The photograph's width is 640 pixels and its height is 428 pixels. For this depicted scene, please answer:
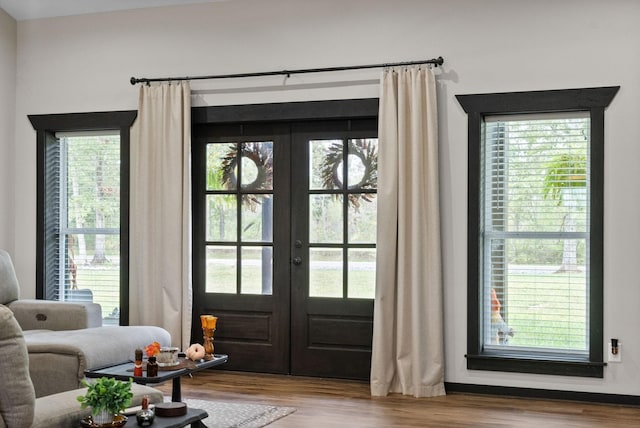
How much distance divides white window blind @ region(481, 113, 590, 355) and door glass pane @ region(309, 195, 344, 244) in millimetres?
1064

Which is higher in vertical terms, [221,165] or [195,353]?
[221,165]

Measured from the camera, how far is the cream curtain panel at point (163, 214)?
600 cm

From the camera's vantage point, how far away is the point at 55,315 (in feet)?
17.6

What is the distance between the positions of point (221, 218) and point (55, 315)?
1458 millimetres

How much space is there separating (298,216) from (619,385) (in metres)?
2.51

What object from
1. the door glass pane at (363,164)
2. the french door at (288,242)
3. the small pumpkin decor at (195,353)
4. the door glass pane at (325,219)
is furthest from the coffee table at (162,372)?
the door glass pane at (363,164)

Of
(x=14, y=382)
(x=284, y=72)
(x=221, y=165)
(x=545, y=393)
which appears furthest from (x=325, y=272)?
(x=14, y=382)

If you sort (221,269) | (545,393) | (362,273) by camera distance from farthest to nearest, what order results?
(221,269), (362,273), (545,393)

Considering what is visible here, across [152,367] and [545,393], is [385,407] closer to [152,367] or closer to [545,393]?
[545,393]

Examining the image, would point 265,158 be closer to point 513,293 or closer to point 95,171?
point 95,171

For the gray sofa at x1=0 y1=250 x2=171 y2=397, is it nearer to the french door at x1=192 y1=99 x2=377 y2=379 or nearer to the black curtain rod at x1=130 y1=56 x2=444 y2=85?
the french door at x1=192 y1=99 x2=377 y2=379

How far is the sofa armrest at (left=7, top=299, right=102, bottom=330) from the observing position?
17.5ft

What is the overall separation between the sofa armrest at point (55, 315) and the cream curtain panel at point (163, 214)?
679mm

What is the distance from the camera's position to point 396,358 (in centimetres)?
550
